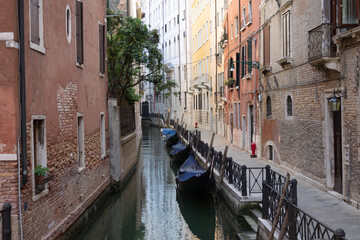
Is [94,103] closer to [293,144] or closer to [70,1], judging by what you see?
[70,1]

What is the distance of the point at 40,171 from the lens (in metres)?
7.38

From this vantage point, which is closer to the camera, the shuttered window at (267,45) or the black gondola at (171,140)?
the shuttered window at (267,45)

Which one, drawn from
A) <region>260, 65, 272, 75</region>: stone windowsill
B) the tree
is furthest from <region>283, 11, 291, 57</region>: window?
the tree

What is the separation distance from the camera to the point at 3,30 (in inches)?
255

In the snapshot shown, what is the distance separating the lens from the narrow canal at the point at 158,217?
34.7 feet

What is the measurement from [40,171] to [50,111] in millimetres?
1350

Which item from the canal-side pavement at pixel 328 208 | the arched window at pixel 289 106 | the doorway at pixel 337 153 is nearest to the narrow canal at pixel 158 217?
the canal-side pavement at pixel 328 208

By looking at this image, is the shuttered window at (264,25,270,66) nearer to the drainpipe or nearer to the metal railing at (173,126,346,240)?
the metal railing at (173,126,346,240)

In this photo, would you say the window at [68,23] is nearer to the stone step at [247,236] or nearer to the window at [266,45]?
the stone step at [247,236]

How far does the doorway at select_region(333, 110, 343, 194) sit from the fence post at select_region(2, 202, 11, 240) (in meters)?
7.19

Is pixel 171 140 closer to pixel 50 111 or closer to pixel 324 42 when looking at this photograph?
pixel 324 42

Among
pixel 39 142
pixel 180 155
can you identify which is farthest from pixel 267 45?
pixel 39 142

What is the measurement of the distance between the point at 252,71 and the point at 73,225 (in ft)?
35.9

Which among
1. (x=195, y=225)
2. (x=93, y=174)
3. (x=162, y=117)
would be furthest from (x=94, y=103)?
(x=162, y=117)
